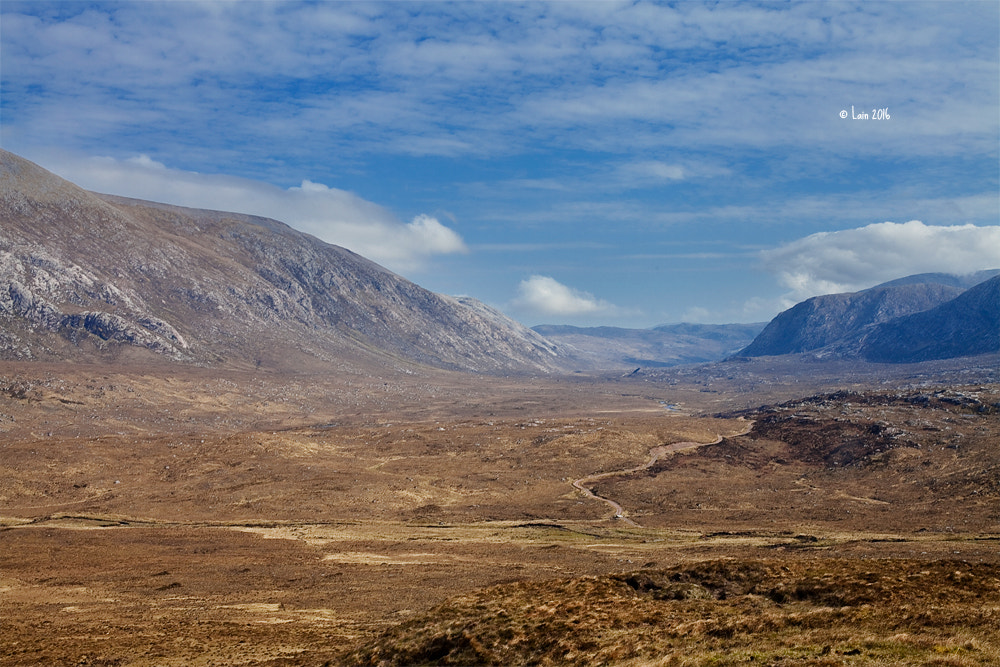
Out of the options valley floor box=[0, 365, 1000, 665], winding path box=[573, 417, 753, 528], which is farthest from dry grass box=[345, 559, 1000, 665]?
winding path box=[573, 417, 753, 528]

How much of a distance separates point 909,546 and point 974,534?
8922 mm

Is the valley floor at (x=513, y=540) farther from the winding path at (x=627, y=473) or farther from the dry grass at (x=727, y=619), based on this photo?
the winding path at (x=627, y=473)

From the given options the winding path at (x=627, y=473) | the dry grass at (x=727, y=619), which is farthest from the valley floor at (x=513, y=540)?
the winding path at (x=627, y=473)

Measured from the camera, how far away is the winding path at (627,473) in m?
73.5

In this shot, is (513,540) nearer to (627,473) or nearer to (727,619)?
(727,619)

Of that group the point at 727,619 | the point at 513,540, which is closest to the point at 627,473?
the point at 513,540

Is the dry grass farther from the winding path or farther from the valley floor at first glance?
the winding path

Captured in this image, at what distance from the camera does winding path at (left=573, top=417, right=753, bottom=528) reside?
7350 cm

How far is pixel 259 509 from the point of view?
75688 mm

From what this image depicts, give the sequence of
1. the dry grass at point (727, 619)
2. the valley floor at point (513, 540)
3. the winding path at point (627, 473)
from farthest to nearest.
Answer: the winding path at point (627, 473), the valley floor at point (513, 540), the dry grass at point (727, 619)

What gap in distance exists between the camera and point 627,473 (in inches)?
3812

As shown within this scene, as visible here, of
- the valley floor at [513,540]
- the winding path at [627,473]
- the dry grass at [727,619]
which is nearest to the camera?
the dry grass at [727,619]

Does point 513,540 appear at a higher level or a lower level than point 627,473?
lower

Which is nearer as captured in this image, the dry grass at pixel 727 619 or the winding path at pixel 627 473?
the dry grass at pixel 727 619
